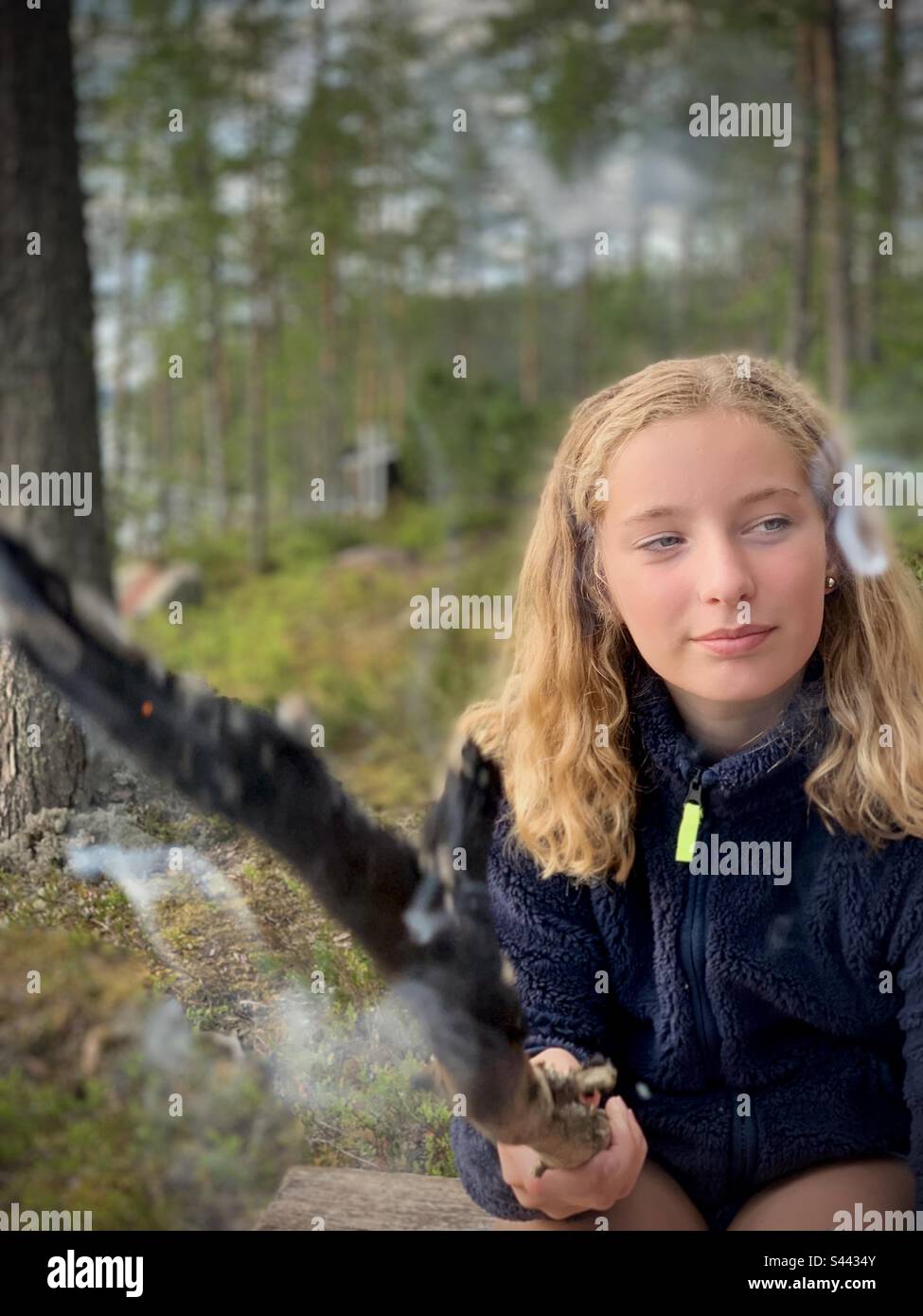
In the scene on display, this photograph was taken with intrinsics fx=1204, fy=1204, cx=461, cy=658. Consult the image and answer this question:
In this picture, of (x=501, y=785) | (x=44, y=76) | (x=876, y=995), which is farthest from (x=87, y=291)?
(x=876, y=995)

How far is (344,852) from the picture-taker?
1.16 metres

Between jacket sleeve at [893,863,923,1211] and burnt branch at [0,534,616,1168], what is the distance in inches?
11.1

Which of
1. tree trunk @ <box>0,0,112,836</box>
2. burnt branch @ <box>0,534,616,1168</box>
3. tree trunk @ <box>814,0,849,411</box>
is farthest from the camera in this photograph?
tree trunk @ <box>0,0,112,836</box>

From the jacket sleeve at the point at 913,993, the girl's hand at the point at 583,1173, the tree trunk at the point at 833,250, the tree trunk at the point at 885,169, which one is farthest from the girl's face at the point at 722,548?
the tree trunk at the point at 833,250

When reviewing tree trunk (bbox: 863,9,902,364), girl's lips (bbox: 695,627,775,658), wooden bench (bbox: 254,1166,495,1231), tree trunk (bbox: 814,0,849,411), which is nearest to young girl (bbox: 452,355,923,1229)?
girl's lips (bbox: 695,627,775,658)

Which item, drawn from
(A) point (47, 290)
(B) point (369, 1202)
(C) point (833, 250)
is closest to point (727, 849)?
(B) point (369, 1202)

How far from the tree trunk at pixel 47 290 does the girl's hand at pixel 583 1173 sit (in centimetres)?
206

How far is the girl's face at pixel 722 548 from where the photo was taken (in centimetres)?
117

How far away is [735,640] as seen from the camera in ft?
3.88

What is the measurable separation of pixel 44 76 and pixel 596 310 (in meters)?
1.47

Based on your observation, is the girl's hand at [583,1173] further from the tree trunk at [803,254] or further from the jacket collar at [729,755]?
the tree trunk at [803,254]

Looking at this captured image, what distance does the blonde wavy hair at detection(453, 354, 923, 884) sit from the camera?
1.20 metres

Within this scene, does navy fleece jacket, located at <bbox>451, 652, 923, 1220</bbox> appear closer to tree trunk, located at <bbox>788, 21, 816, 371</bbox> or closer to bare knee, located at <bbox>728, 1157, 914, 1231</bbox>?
bare knee, located at <bbox>728, 1157, 914, 1231</bbox>

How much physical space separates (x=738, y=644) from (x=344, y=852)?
0.43 m
